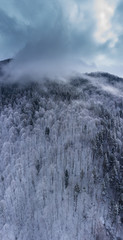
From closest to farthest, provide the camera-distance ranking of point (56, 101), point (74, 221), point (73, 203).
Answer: point (74, 221) < point (73, 203) < point (56, 101)

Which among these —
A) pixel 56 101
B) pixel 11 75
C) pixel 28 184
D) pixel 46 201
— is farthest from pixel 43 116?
pixel 11 75

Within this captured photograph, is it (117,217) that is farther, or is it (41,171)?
(41,171)

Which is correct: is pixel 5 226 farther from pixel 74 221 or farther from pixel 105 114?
pixel 105 114

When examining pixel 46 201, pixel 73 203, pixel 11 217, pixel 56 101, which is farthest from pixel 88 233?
pixel 56 101

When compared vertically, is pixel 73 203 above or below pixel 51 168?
below

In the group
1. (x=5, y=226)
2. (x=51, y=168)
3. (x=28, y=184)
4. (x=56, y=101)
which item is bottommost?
(x=5, y=226)

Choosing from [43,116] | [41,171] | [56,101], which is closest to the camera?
[41,171]
